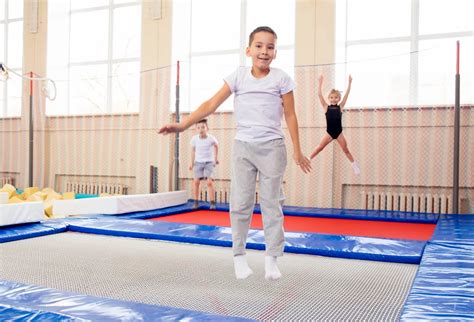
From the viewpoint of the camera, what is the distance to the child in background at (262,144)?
192cm

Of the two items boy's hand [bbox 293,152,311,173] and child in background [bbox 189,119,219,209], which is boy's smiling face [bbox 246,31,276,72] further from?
child in background [bbox 189,119,219,209]

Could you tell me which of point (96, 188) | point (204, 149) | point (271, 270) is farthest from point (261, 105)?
point (96, 188)

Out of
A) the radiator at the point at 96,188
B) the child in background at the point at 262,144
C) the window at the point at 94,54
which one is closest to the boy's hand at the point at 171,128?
the child in background at the point at 262,144

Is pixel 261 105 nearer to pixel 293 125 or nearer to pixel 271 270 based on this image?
pixel 293 125

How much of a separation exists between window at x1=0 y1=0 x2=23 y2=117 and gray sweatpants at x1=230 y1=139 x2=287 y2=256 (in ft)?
23.4

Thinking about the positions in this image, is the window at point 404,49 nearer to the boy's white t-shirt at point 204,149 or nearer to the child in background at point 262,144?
the boy's white t-shirt at point 204,149

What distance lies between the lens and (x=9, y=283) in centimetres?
185

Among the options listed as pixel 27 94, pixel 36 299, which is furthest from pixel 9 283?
pixel 27 94

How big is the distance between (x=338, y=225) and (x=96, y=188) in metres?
3.94

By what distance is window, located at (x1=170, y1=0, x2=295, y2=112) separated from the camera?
6199mm

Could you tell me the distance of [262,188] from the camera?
1944 mm

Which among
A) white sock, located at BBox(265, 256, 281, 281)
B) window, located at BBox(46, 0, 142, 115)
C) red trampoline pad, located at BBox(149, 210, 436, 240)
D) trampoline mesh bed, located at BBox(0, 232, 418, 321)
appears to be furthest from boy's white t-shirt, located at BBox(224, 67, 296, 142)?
window, located at BBox(46, 0, 142, 115)

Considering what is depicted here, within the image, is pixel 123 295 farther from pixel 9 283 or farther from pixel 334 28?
pixel 334 28

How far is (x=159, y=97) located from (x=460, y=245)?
4634 mm
